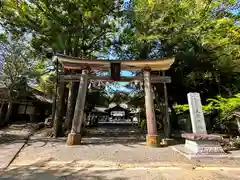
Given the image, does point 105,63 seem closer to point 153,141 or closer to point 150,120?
Result: point 150,120

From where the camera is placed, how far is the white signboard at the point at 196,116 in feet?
20.7

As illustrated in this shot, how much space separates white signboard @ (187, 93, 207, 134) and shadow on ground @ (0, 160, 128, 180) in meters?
3.67

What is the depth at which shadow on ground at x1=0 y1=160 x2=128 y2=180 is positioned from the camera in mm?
3816

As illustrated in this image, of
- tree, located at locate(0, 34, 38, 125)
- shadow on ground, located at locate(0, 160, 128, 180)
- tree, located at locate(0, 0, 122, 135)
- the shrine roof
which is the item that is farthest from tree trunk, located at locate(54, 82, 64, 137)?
shadow on ground, located at locate(0, 160, 128, 180)

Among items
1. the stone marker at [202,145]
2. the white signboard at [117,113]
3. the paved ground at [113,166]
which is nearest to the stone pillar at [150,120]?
the paved ground at [113,166]

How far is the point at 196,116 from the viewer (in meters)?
6.50

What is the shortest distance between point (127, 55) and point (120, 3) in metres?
3.60

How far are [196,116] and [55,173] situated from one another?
5.27 m

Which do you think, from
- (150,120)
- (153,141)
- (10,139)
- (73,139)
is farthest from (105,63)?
(10,139)

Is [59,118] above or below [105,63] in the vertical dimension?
below

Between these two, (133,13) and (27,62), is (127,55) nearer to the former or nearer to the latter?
(133,13)

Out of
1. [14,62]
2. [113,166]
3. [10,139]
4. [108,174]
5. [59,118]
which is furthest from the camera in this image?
[14,62]

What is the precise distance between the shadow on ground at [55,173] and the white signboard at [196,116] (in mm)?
3674

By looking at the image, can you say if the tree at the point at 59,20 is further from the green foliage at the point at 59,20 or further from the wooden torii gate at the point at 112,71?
the wooden torii gate at the point at 112,71
